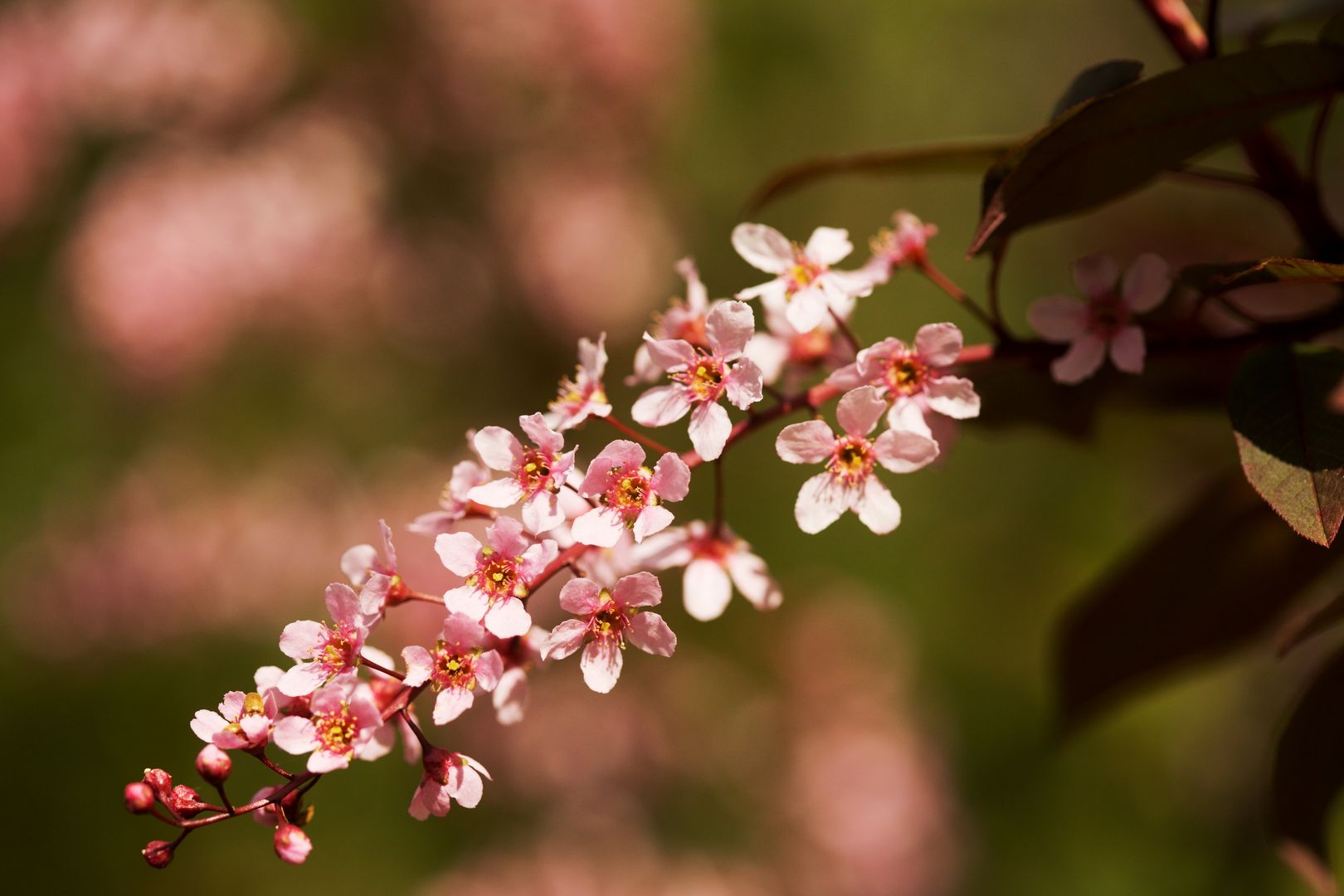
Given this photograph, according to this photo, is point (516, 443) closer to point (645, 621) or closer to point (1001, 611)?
point (645, 621)

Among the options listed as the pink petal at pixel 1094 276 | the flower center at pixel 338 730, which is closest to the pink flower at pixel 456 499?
the flower center at pixel 338 730

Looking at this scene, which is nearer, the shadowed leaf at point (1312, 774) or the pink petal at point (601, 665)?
the pink petal at point (601, 665)

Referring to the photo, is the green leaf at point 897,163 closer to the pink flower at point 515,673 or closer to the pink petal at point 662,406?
the pink petal at point 662,406

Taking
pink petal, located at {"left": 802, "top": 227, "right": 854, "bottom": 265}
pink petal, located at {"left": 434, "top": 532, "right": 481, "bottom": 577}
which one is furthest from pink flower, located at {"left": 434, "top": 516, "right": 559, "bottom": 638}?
pink petal, located at {"left": 802, "top": 227, "right": 854, "bottom": 265}

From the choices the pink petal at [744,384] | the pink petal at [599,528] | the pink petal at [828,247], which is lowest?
the pink petal at [599,528]

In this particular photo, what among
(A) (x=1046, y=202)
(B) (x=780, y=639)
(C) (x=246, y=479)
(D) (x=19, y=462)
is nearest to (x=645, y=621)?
(A) (x=1046, y=202)

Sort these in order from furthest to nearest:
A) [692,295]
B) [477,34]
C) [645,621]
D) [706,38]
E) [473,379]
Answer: [706,38] → [473,379] → [477,34] → [692,295] → [645,621]

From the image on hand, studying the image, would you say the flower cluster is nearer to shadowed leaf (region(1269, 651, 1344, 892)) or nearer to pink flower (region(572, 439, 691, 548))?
pink flower (region(572, 439, 691, 548))

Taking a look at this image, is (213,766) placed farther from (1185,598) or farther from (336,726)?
(1185,598)
